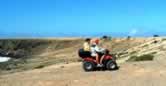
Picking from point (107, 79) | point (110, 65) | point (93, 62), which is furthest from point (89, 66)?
point (107, 79)

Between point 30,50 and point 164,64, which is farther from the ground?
point 164,64

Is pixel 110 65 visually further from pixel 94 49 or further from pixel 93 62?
pixel 94 49

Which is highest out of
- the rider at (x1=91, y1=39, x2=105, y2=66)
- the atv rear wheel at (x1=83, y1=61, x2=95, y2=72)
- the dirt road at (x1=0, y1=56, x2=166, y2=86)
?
the rider at (x1=91, y1=39, x2=105, y2=66)

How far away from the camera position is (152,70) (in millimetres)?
29047

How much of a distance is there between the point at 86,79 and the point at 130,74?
2.94m

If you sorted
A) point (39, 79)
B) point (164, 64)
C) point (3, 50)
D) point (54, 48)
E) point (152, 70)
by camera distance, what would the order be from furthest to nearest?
point (3, 50)
point (54, 48)
point (164, 64)
point (152, 70)
point (39, 79)

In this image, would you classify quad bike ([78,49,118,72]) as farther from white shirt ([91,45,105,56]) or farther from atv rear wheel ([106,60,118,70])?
white shirt ([91,45,105,56])

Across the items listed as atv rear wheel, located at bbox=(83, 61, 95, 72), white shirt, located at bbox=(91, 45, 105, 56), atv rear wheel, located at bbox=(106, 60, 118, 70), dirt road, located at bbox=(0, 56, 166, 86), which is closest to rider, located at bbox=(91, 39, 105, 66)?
white shirt, located at bbox=(91, 45, 105, 56)

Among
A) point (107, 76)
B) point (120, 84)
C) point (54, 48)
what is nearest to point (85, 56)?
point (107, 76)

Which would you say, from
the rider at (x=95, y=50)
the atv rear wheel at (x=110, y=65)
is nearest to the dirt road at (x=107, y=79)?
the atv rear wheel at (x=110, y=65)

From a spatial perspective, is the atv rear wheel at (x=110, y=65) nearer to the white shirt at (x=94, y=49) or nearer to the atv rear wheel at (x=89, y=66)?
the atv rear wheel at (x=89, y=66)

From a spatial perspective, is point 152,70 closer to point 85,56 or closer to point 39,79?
point 85,56

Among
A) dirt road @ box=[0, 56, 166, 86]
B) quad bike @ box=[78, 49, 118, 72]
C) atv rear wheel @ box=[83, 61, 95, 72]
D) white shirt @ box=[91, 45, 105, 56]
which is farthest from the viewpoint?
atv rear wheel @ box=[83, 61, 95, 72]

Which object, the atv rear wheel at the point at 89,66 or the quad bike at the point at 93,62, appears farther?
the atv rear wheel at the point at 89,66
